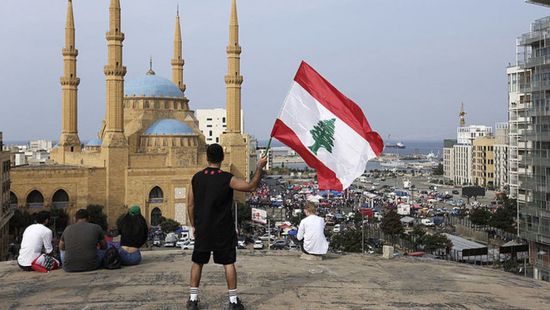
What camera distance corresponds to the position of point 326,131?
9.28 m

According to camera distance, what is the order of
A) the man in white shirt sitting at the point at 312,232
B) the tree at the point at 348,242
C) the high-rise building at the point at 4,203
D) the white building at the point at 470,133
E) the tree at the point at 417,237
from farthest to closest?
the white building at the point at 470,133, the tree at the point at 417,237, the tree at the point at 348,242, the high-rise building at the point at 4,203, the man in white shirt sitting at the point at 312,232

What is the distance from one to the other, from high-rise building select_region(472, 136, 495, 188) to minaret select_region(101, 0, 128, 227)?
49.7 meters

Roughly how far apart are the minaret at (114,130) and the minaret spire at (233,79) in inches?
334

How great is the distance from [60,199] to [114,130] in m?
5.63

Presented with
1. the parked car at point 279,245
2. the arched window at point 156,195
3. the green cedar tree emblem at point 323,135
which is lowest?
the parked car at point 279,245

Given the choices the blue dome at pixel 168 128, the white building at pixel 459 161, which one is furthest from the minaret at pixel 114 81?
the white building at pixel 459 161

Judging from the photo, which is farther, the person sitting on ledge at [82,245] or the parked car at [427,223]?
the parked car at [427,223]

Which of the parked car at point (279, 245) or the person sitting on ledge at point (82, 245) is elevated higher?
the person sitting on ledge at point (82, 245)

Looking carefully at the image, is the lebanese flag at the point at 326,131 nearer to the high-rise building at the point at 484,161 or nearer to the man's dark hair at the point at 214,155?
the man's dark hair at the point at 214,155

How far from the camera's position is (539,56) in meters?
22.8

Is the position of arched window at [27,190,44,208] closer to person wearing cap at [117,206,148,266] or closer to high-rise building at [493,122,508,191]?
person wearing cap at [117,206,148,266]

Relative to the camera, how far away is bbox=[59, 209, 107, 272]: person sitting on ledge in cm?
809

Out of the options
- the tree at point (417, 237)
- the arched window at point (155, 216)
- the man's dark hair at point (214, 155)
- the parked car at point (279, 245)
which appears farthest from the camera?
the arched window at point (155, 216)

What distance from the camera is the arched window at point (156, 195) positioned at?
3916cm
